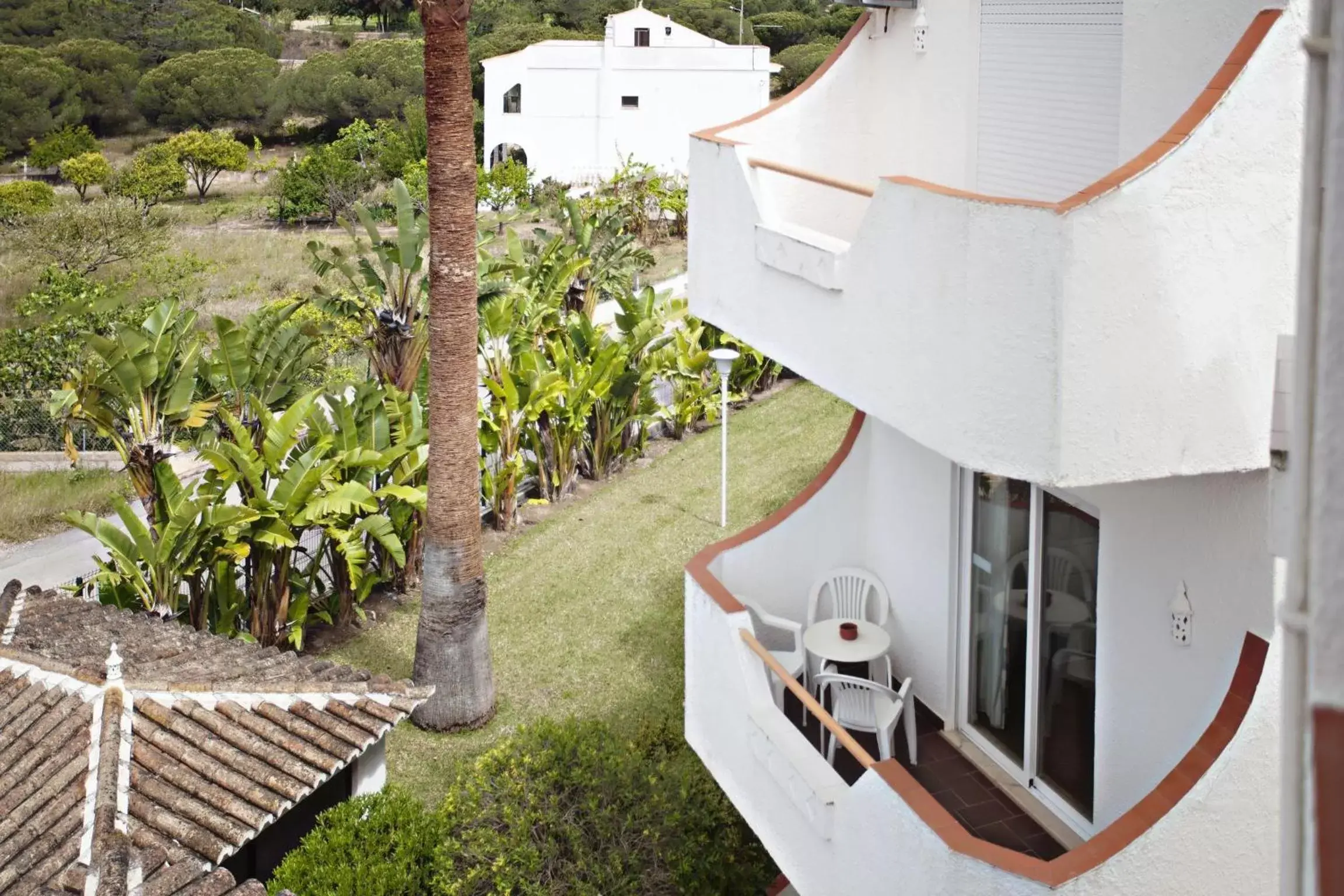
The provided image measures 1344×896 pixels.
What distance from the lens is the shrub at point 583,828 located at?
1088cm

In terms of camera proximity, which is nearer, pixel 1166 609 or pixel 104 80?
pixel 1166 609

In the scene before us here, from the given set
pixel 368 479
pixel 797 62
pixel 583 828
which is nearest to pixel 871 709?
pixel 583 828

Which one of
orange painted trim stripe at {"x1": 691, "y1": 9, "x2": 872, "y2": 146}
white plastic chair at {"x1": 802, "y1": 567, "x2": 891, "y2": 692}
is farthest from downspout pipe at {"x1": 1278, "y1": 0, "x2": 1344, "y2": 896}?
white plastic chair at {"x1": 802, "y1": 567, "x2": 891, "y2": 692}

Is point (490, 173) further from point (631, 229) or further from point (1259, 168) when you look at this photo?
point (1259, 168)

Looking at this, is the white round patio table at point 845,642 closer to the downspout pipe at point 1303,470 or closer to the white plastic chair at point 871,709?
the white plastic chair at point 871,709

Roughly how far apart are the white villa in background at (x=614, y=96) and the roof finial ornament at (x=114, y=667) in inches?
2117

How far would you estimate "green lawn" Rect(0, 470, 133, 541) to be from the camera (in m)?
24.8

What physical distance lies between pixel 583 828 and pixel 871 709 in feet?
9.93

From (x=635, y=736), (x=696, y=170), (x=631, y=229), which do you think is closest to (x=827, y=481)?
(x=696, y=170)

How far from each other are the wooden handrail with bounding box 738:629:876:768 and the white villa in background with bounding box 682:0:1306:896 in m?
0.08

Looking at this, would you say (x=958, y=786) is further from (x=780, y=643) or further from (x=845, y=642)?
(x=780, y=643)

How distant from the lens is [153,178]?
64.3 m

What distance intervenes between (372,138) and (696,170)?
6145 centimetres

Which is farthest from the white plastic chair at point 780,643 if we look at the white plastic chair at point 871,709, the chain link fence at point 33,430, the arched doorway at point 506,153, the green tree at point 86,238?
the arched doorway at point 506,153
